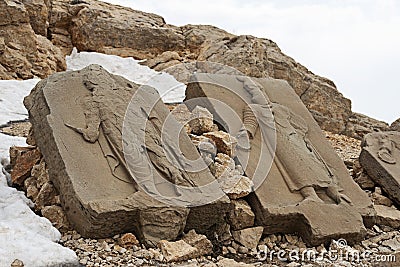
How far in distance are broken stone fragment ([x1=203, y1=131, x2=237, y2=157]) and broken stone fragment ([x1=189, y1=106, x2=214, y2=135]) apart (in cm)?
13

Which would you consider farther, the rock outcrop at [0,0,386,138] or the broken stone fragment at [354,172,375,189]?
the rock outcrop at [0,0,386,138]

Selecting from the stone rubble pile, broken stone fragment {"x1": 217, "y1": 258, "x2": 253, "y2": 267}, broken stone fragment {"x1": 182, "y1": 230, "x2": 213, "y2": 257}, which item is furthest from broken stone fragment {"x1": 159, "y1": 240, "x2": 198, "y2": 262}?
broken stone fragment {"x1": 217, "y1": 258, "x2": 253, "y2": 267}

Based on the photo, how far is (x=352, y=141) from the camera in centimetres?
920

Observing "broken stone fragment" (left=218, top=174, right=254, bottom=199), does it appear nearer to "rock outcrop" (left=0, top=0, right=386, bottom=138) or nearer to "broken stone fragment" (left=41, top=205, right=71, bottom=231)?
"broken stone fragment" (left=41, top=205, right=71, bottom=231)

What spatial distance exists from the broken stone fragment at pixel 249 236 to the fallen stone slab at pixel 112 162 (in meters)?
0.31

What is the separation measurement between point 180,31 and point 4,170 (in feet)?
28.2

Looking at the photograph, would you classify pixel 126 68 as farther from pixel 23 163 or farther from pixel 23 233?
pixel 23 233

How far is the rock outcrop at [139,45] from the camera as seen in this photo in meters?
9.80

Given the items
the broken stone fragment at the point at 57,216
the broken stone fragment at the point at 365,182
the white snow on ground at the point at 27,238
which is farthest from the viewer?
the broken stone fragment at the point at 365,182

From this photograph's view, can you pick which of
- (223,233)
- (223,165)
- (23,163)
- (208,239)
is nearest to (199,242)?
(208,239)

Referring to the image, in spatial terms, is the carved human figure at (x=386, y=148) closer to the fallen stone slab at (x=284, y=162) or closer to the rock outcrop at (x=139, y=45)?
the fallen stone slab at (x=284, y=162)

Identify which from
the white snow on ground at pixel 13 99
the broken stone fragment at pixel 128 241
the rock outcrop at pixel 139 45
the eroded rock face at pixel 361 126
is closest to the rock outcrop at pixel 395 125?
the eroded rock face at pixel 361 126

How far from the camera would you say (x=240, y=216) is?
14.6 feet

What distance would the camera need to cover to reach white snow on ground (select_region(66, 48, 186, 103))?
1039 centimetres
